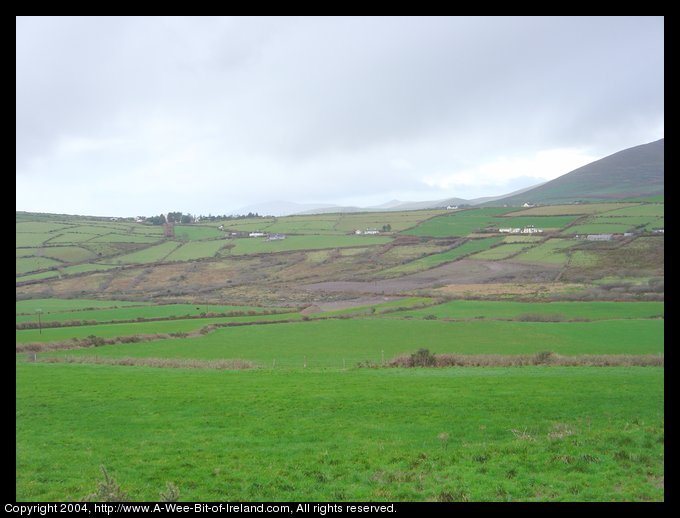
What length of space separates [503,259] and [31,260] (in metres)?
92.3

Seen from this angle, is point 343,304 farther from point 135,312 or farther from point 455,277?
point 135,312

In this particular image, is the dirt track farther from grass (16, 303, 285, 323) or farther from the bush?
the bush

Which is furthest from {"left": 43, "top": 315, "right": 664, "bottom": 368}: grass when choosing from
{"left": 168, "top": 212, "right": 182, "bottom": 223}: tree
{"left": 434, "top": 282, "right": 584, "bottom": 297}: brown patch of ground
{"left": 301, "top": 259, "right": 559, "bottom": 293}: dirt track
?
{"left": 168, "top": 212, "right": 182, "bottom": 223}: tree

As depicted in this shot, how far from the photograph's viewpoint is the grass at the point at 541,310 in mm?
45103

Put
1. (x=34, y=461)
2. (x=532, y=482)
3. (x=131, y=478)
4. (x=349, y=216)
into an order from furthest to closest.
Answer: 1. (x=349, y=216)
2. (x=34, y=461)
3. (x=131, y=478)
4. (x=532, y=482)

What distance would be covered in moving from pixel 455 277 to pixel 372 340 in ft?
130

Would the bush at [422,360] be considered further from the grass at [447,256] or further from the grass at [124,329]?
the grass at [447,256]

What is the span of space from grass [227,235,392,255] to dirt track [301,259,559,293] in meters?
27.9

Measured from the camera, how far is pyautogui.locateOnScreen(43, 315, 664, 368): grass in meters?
33.3

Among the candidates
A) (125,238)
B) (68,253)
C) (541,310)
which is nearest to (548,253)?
(541,310)

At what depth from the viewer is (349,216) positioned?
156250mm

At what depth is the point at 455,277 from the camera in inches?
2972
